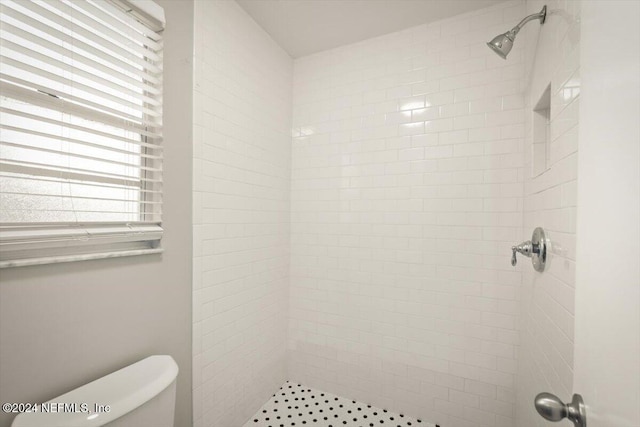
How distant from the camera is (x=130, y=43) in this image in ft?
3.99

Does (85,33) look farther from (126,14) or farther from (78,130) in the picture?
(78,130)

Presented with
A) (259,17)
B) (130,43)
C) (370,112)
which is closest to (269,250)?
(370,112)

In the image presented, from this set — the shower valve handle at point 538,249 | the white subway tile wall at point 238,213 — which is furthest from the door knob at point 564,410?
the white subway tile wall at point 238,213

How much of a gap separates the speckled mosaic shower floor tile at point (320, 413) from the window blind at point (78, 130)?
1.43m

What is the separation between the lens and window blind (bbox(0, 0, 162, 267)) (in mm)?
908

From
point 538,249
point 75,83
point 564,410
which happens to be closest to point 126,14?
point 75,83

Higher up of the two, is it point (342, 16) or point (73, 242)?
point (342, 16)

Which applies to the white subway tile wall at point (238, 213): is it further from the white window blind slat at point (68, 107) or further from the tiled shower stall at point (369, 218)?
the white window blind slat at point (68, 107)

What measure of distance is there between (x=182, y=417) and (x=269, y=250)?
106 centimetres

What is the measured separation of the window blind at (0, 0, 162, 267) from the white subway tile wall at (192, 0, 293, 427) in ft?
0.85

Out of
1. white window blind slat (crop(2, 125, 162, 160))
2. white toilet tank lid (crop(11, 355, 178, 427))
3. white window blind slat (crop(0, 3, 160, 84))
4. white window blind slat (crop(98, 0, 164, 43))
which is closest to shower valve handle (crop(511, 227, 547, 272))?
white toilet tank lid (crop(11, 355, 178, 427))

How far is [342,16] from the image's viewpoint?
6.23ft

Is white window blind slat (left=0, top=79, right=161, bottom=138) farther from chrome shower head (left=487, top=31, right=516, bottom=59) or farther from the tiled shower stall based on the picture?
chrome shower head (left=487, top=31, right=516, bottom=59)

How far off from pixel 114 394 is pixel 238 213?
1.05 meters
